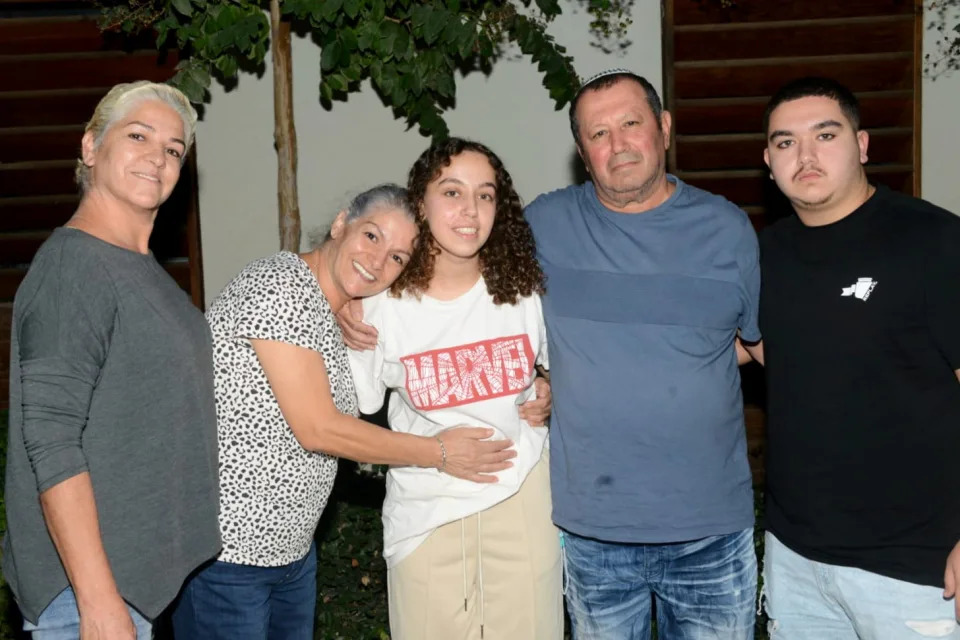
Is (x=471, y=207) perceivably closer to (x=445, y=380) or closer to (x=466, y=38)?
(x=445, y=380)

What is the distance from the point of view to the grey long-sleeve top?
84.5 inches

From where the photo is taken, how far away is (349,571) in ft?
17.5

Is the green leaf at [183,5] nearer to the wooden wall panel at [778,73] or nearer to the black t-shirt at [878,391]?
the wooden wall panel at [778,73]

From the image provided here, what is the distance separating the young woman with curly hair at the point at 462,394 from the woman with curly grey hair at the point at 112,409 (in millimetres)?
657

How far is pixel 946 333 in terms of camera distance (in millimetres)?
2617

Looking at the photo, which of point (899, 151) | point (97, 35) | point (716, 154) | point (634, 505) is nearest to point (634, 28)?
point (716, 154)

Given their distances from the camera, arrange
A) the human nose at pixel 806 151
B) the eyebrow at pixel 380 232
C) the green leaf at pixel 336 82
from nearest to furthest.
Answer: the human nose at pixel 806 151
the eyebrow at pixel 380 232
the green leaf at pixel 336 82

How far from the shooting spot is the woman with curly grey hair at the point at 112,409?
7.06ft

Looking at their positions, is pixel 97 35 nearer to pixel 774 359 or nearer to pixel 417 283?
pixel 417 283

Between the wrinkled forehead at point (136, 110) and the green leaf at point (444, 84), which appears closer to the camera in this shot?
the wrinkled forehead at point (136, 110)

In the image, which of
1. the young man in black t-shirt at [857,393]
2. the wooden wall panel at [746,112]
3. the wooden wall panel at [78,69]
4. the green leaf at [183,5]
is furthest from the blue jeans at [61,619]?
the wooden wall panel at [746,112]

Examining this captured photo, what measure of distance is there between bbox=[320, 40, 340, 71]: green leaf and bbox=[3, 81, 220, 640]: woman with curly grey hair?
2.31 metres

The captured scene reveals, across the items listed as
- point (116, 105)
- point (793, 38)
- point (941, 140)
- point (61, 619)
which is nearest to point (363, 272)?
point (116, 105)

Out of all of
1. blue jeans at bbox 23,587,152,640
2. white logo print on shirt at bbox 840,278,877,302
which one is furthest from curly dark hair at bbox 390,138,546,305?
blue jeans at bbox 23,587,152,640
